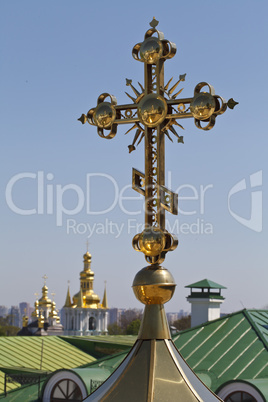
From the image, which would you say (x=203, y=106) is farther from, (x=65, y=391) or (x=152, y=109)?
(x=65, y=391)

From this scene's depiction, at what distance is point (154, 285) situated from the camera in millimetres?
4082

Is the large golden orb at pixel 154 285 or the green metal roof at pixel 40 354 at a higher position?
the large golden orb at pixel 154 285

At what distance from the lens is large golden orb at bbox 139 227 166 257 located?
4078 millimetres

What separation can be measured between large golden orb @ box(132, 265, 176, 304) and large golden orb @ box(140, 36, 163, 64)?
1.22 meters

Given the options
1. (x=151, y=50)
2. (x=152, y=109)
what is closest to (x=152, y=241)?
(x=152, y=109)

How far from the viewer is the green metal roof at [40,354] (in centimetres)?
2719

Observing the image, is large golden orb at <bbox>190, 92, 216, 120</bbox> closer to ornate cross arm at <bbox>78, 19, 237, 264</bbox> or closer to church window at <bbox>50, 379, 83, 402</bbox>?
ornate cross arm at <bbox>78, 19, 237, 264</bbox>

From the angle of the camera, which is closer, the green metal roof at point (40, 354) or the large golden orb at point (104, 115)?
the large golden orb at point (104, 115)

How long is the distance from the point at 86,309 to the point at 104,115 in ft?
205

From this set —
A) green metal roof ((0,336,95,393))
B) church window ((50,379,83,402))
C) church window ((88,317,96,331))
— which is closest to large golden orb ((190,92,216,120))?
church window ((50,379,83,402))

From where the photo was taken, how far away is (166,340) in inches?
165

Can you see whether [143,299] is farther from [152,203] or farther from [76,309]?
[76,309]

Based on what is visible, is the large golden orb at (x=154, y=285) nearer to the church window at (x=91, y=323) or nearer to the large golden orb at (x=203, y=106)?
the large golden orb at (x=203, y=106)

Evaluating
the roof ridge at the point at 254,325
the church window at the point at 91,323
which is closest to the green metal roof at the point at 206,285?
the roof ridge at the point at 254,325
